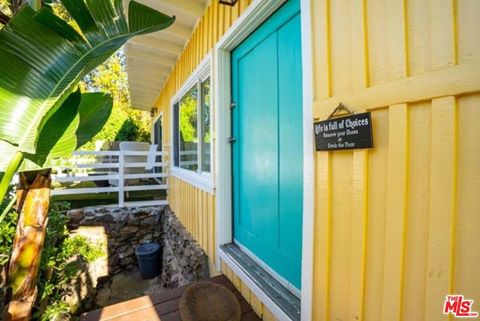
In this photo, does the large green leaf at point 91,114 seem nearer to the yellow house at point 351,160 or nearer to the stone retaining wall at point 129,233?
the yellow house at point 351,160

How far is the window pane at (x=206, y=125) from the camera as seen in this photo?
9.55 feet

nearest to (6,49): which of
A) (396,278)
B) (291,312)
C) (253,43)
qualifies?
(253,43)

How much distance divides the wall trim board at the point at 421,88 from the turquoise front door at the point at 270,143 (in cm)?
53

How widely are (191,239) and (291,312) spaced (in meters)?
2.15

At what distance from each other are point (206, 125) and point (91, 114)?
1.43 meters

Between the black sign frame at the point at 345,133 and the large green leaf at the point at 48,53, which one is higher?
the large green leaf at the point at 48,53

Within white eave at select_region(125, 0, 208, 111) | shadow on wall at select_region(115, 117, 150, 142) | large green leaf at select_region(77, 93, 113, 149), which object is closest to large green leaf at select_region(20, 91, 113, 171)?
large green leaf at select_region(77, 93, 113, 149)

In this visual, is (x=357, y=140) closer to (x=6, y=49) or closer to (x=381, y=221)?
(x=381, y=221)

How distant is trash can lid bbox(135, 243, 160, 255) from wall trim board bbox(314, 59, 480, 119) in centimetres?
434

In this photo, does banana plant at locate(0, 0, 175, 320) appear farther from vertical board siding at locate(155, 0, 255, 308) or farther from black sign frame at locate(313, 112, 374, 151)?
vertical board siding at locate(155, 0, 255, 308)

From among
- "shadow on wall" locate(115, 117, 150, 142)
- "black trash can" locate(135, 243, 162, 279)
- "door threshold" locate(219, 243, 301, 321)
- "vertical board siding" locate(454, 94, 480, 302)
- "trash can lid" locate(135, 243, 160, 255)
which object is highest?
"shadow on wall" locate(115, 117, 150, 142)

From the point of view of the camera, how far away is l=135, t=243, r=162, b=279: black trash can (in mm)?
4320

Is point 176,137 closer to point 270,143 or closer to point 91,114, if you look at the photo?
point 91,114
